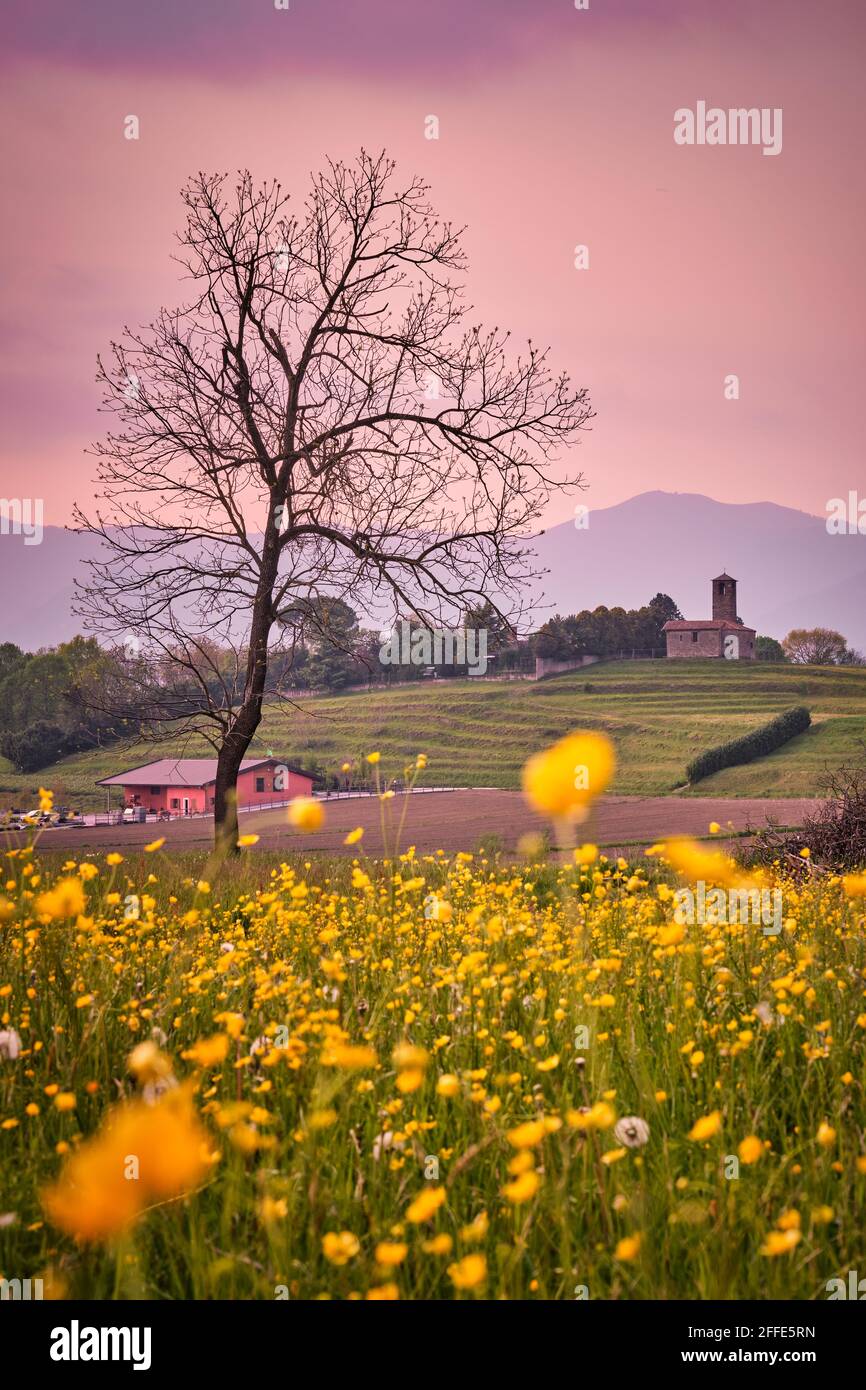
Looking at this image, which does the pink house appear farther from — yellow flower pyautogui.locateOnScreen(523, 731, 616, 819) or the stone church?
the stone church

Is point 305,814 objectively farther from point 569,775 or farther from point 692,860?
point 692,860

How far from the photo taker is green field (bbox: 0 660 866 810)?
24516 millimetres

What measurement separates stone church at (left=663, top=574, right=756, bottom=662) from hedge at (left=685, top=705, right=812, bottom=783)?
14139 millimetres

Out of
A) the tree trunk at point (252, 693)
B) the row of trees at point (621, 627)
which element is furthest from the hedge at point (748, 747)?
the tree trunk at point (252, 693)

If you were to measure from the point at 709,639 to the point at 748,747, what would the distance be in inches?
975

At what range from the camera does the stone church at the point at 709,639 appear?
4669cm

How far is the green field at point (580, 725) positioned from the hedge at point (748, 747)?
341 mm

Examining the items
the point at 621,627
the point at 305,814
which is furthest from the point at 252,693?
the point at 621,627

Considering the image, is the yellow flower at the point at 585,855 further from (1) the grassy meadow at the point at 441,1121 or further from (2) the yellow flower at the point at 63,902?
(2) the yellow flower at the point at 63,902

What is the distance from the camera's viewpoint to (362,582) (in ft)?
40.2

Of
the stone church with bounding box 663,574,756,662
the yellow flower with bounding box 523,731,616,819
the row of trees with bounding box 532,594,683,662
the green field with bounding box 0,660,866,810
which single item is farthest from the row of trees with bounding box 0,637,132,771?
the stone church with bounding box 663,574,756,662

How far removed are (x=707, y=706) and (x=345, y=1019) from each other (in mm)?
34359
